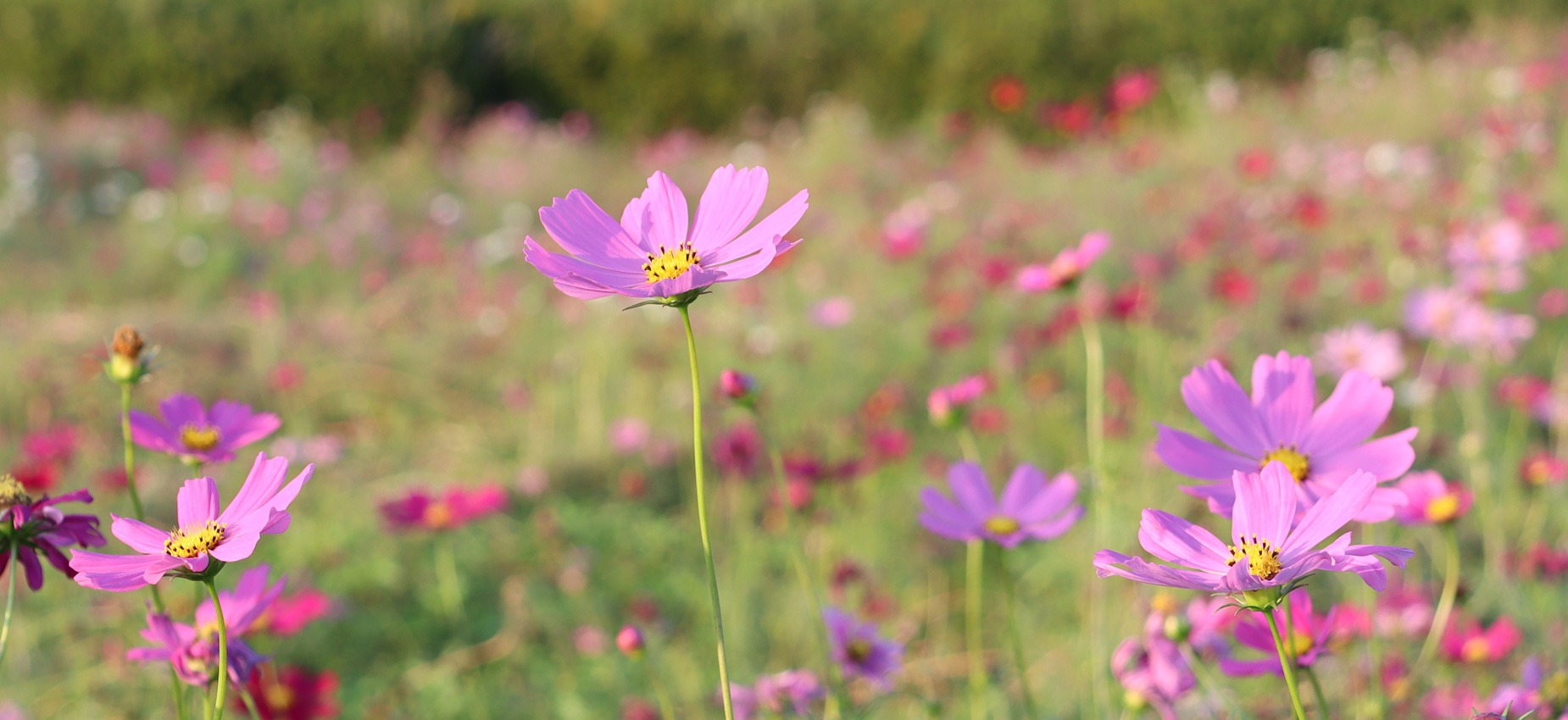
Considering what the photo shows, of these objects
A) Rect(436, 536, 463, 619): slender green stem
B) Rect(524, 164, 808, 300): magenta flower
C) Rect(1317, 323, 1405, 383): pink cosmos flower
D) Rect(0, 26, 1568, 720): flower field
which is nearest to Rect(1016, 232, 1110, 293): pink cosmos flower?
Rect(0, 26, 1568, 720): flower field

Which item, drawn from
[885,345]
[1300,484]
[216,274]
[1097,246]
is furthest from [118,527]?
[216,274]

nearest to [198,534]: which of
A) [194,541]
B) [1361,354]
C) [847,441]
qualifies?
[194,541]

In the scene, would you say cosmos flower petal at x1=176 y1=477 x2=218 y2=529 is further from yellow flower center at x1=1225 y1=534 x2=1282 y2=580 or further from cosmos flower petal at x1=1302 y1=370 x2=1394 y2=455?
cosmos flower petal at x1=1302 y1=370 x2=1394 y2=455

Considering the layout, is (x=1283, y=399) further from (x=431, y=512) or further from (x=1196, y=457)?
(x=431, y=512)

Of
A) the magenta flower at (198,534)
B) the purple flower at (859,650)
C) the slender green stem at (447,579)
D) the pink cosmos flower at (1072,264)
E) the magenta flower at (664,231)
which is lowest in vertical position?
the slender green stem at (447,579)

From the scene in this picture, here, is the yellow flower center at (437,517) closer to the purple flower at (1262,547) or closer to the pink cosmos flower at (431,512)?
the pink cosmos flower at (431,512)

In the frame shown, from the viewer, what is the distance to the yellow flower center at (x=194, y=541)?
62 cm

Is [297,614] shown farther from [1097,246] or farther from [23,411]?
[23,411]

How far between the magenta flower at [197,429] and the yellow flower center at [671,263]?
32 centimetres

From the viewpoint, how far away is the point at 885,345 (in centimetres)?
331

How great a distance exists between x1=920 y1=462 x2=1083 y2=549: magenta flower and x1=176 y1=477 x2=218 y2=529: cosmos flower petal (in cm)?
53

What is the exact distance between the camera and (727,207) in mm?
675

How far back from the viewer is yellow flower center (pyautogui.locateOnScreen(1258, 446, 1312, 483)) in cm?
72

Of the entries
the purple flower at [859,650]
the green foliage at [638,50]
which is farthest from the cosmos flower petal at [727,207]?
the green foliage at [638,50]
